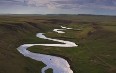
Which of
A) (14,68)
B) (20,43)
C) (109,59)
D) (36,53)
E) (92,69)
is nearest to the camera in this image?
(14,68)

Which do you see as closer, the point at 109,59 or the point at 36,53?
the point at 109,59

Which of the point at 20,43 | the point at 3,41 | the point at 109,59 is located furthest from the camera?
the point at 20,43

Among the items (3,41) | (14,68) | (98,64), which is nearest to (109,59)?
(98,64)

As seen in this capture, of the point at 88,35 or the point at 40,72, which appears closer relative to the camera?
the point at 40,72

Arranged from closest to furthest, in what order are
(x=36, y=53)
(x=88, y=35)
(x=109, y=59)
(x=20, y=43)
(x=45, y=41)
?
1. (x=109, y=59)
2. (x=36, y=53)
3. (x=20, y=43)
4. (x=45, y=41)
5. (x=88, y=35)

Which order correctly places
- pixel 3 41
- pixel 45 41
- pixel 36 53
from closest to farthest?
pixel 36 53 → pixel 3 41 → pixel 45 41

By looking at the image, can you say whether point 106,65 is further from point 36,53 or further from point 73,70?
point 36,53

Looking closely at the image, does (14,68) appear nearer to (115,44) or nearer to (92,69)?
(92,69)

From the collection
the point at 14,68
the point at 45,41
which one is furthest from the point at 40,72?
the point at 45,41
